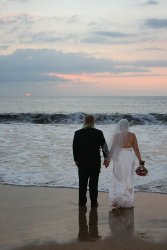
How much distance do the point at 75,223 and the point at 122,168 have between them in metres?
1.45

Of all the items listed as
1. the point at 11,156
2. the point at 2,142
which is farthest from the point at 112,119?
the point at 11,156

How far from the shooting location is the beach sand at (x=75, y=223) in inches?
204

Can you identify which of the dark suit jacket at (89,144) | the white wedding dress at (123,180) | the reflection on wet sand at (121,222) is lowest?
the reflection on wet sand at (121,222)

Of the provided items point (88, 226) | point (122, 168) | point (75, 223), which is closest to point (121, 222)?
point (88, 226)

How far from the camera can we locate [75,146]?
7.25m

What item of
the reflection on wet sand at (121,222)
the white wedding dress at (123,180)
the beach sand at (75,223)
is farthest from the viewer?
the white wedding dress at (123,180)

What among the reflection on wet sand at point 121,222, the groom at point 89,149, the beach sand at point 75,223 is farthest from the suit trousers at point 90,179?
the reflection on wet sand at point 121,222

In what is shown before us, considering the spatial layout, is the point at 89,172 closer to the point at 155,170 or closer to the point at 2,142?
the point at 155,170

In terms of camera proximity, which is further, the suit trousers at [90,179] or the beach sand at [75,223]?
the suit trousers at [90,179]

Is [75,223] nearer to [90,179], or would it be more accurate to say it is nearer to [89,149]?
[90,179]

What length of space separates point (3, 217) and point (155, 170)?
602cm

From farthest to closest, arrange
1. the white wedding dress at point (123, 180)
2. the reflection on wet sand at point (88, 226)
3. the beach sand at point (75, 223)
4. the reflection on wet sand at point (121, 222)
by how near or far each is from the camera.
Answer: the white wedding dress at point (123, 180) < the reflection on wet sand at point (121, 222) < the reflection on wet sand at point (88, 226) < the beach sand at point (75, 223)

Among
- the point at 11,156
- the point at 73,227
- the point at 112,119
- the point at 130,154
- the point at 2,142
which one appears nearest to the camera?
the point at 73,227

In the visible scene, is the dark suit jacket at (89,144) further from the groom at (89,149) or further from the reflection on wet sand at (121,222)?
the reflection on wet sand at (121,222)
